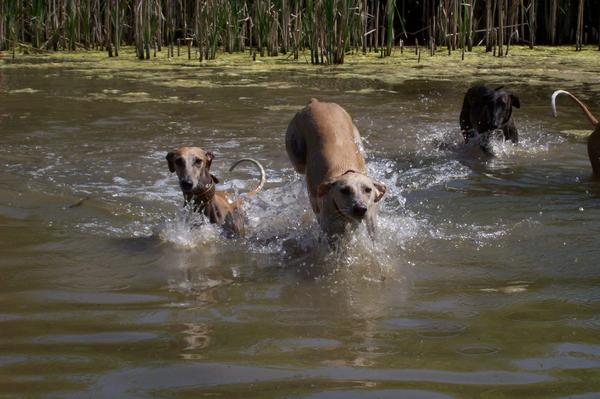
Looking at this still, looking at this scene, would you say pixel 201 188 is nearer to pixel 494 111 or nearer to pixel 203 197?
pixel 203 197

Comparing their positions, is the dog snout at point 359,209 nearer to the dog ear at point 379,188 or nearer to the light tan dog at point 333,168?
the light tan dog at point 333,168

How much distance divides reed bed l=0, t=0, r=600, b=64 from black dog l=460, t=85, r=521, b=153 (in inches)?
188

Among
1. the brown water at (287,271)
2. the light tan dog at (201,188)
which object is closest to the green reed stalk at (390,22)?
the brown water at (287,271)

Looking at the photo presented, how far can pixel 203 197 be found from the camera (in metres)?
6.52

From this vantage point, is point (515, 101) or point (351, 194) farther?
point (515, 101)

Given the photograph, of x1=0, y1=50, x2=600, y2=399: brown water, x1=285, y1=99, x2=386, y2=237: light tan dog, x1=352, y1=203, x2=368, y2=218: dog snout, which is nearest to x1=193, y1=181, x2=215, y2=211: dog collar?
x1=0, y1=50, x2=600, y2=399: brown water

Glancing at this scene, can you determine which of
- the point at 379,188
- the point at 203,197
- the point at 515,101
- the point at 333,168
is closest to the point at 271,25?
the point at 515,101

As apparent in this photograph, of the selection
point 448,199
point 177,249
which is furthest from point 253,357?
point 448,199

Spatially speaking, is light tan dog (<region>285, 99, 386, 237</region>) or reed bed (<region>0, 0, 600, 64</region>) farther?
reed bed (<region>0, 0, 600, 64</region>)

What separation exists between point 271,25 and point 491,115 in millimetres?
7348

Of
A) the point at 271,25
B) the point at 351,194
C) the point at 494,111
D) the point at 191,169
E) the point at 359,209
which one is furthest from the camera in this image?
the point at 271,25

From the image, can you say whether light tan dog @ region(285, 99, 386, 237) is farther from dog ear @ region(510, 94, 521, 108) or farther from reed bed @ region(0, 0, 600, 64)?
reed bed @ region(0, 0, 600, 64)

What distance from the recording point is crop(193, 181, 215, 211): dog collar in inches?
256

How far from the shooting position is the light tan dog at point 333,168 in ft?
18.3
